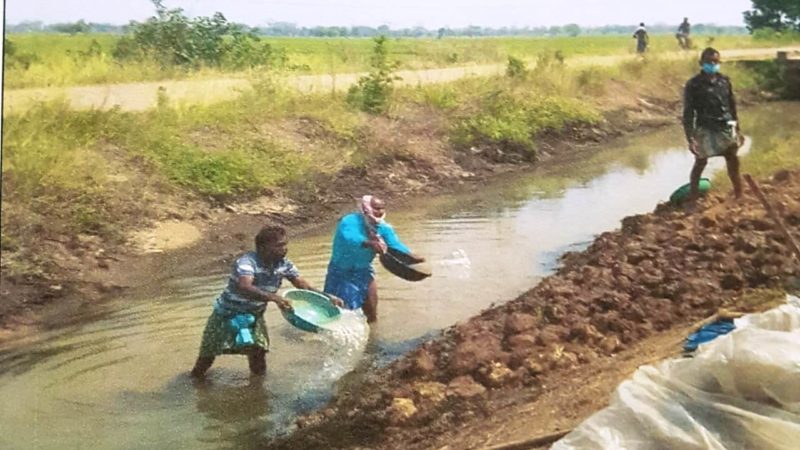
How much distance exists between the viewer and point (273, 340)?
508cm

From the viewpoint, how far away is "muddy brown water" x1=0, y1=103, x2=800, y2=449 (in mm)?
4598

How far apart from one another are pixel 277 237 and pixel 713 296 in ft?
6.79

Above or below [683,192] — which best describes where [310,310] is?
below

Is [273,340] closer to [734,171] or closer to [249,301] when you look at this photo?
[249,301]

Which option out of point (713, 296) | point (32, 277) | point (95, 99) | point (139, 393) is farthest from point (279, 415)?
point (713, 296)

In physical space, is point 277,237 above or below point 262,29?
below

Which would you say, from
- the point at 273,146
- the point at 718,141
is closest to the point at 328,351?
the point at 273,146

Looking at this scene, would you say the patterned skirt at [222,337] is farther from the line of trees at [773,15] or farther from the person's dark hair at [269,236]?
the line of trees at [773,15]

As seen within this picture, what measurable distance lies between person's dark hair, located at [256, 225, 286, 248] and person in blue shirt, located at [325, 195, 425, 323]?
1.49ft

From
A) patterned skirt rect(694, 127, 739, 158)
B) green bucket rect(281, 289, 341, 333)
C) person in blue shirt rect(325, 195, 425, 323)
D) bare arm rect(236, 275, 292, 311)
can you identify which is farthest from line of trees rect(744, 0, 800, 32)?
bare arm rect(236, 275, 292, 311)

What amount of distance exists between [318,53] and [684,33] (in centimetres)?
220

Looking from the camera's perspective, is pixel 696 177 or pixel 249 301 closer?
pixel 249 301

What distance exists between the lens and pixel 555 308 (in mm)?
5000

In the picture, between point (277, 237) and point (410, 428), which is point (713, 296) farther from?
point (277, 237)
